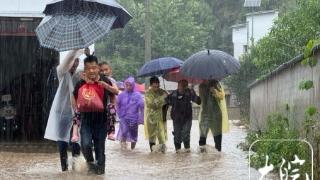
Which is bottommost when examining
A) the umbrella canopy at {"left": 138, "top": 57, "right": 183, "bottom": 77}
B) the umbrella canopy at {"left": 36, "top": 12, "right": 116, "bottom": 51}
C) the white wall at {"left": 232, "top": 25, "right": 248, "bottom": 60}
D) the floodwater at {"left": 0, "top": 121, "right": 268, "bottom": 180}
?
the floodwater at {"left": 0, "top": 121, "right": 268, "bottom": 180}

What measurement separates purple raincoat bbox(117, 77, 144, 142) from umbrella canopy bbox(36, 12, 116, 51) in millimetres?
5625

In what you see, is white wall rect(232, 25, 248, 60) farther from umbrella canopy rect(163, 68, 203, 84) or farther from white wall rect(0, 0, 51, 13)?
white wall rect(0, 0, 51, 13)

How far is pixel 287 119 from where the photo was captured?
1016cm

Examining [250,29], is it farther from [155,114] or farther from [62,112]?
[62,112]

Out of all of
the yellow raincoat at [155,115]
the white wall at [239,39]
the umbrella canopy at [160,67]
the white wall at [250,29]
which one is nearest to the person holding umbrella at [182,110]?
the yellow raincoat at [155,115]

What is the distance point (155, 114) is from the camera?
13641 millimetres

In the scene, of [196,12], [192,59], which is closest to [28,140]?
[192,59]

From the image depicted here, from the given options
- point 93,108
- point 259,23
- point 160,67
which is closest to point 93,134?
point 93,108

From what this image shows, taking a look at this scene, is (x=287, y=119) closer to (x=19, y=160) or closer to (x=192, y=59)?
(x=192, y=59)

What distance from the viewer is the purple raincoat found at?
14.8m

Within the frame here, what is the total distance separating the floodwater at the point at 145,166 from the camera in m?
9.08

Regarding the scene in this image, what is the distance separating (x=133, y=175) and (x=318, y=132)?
2.88 metres

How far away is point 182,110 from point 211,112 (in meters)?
0.58

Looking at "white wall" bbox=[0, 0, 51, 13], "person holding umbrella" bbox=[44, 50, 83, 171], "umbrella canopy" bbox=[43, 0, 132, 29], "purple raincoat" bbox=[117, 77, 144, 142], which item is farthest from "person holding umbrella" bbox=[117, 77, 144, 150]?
"umbrella canopy" bbox=[43, 0, 132, 29]
